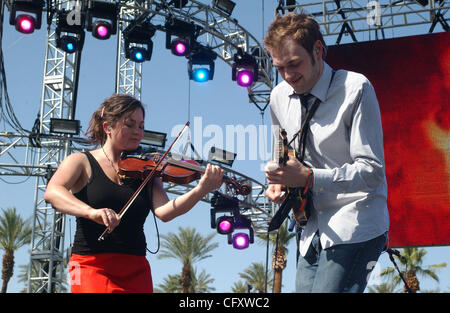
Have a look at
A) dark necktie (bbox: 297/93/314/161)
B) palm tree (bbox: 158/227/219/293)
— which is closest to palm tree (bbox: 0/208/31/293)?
palm tree (bbox: 158/227/219/293)

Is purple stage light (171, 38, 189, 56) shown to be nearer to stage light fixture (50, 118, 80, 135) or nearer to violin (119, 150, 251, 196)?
stage light fixture (50, 118, 80, 135)

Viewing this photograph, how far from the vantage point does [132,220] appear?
2877 millimetres

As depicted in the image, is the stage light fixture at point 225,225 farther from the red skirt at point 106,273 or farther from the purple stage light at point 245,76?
the red skirt at point 106,273

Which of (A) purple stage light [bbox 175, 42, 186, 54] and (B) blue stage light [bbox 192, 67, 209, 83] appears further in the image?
(B) blue stage light [bbox 192, 67, 209, 83]

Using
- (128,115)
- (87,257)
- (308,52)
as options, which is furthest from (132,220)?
(308,52)

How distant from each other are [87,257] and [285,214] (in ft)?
3.39

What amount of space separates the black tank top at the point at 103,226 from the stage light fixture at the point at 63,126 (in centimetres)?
1130

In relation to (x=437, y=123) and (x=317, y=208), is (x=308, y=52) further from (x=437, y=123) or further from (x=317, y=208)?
(x=437, y=123)

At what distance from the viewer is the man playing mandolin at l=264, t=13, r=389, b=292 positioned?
2.09 meters

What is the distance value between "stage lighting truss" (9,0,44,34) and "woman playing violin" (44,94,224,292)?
8827 millimetres

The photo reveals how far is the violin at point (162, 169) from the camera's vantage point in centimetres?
303

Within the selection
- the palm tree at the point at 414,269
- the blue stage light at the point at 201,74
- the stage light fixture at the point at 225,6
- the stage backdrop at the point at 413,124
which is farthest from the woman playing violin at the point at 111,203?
the palm tree at the point at 414,269

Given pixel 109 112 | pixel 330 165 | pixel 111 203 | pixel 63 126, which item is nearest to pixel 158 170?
pixel 109 112
